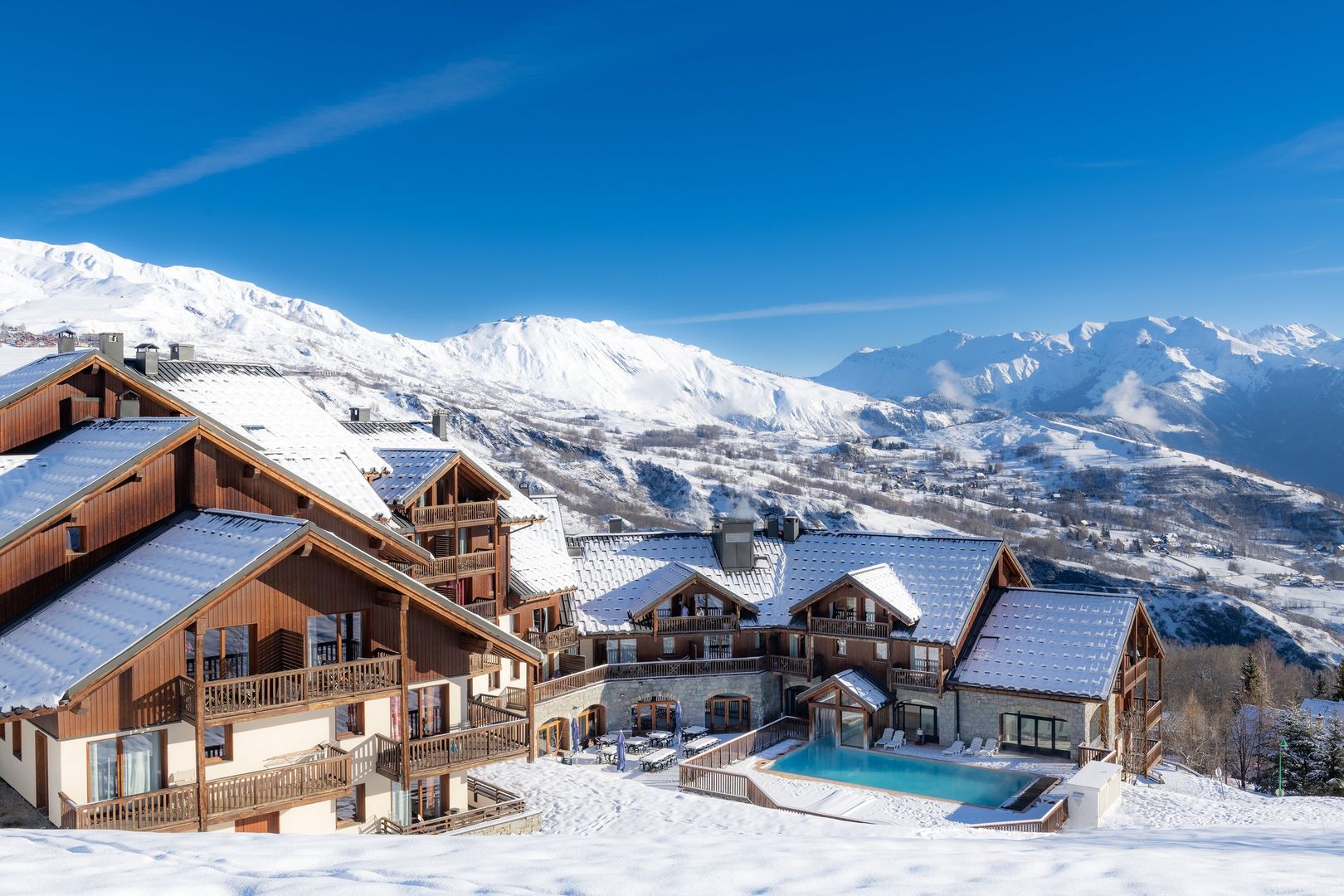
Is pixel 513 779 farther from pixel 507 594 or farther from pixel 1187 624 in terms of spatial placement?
pixel 1187 624

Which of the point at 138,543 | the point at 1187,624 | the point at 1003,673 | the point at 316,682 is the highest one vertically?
the point at 138,543

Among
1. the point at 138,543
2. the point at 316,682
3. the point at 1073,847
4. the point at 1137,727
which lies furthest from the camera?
the point at 1137,727

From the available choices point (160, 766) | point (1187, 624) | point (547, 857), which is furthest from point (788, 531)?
point (1187, 624)

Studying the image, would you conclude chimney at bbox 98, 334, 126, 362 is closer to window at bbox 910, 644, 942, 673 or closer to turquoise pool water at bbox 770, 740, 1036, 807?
turquoise pool water at bbox 770, 740, 1036, 807

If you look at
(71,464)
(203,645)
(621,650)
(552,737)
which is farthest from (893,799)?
(71,464)

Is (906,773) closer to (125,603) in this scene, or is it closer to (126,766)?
(126,766)

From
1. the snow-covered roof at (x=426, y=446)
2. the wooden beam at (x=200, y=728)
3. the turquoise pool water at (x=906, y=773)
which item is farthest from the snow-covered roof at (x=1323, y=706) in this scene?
the wooden beam at (x=200, y=728)
